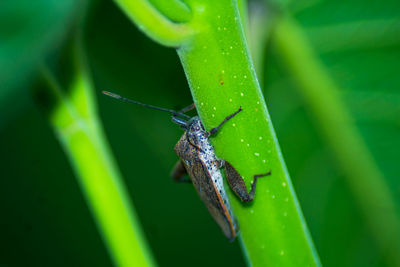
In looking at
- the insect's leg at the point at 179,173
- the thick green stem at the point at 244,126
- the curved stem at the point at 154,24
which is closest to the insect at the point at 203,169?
the insect's leg at the point at 179,173

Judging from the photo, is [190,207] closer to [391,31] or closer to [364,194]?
[364,194]

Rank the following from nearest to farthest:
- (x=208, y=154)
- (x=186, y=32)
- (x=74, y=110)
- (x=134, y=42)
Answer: (x=186, y=32), (x=74, y=110), (x=208, y=154), (x=134, y=42)

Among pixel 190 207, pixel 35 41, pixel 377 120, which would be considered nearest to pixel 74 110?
pixel 35 41

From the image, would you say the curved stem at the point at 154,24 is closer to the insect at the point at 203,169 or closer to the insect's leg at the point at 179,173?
the insect at the point at 203,169

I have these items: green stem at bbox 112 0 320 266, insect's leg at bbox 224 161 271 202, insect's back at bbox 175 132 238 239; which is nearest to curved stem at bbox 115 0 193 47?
green stem at bbox 112 0 320 266

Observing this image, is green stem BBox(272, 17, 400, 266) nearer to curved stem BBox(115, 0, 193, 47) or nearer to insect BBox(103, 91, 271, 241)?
insect BBox(103, 91, 271, 241)

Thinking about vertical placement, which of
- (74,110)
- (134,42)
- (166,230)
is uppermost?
(134,42)
